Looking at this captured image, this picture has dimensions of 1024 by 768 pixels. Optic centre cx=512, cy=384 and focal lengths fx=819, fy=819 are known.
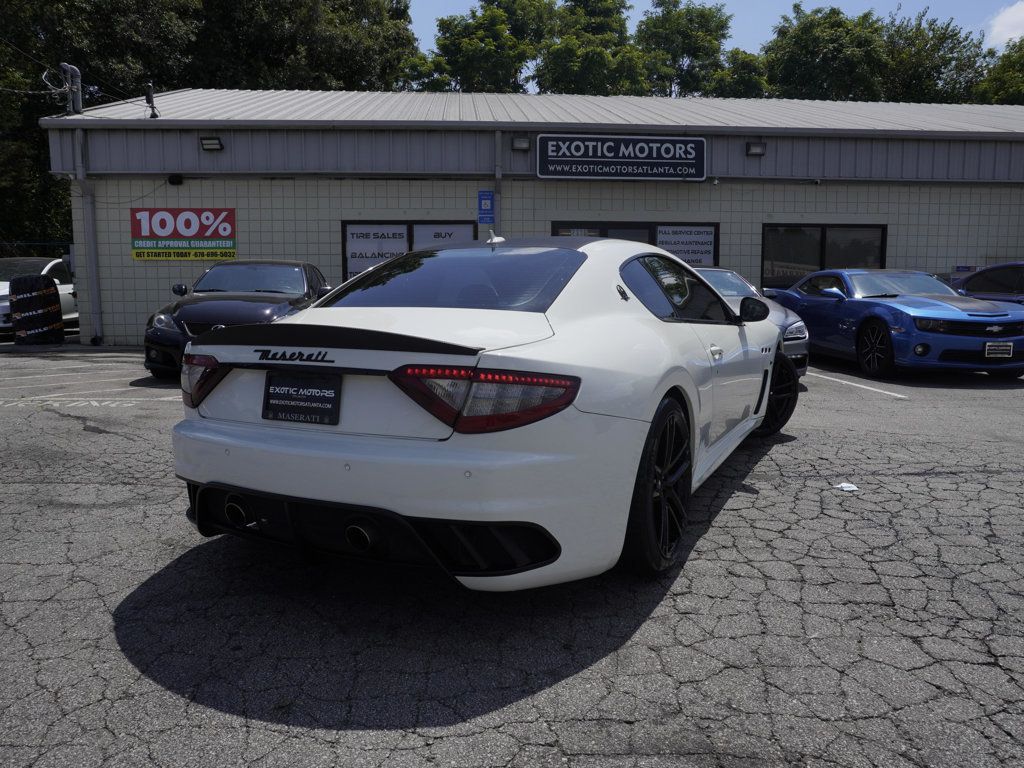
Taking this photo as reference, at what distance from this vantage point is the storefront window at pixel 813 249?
49.0ft

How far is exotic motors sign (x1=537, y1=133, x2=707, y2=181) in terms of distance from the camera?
13.7m

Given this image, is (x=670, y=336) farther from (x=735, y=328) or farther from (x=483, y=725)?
(x=483, y=725)

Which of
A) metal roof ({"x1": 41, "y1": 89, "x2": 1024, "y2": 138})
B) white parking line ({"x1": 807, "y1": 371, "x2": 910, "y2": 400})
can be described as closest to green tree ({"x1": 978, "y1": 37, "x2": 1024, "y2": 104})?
metal roof ({"x1": 41, "y1": 89, "x2": 1024, "y2": 138})

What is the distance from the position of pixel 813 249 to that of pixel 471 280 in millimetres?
13084

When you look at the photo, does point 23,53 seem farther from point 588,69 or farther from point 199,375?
point 199,375

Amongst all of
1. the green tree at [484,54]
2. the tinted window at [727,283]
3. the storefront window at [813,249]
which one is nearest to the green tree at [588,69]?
the green tree at [484,54]

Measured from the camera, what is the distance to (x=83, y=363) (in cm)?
1120

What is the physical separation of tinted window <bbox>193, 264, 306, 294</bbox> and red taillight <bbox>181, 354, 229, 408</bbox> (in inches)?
253

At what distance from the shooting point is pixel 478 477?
2580mm

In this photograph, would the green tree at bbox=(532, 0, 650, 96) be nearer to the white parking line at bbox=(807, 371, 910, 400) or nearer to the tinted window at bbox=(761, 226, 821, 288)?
the tinted window at bbox=(761, 226, 821, 288)

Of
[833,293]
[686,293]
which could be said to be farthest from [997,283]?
[686,293]

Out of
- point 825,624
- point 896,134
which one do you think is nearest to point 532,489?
point 825,624

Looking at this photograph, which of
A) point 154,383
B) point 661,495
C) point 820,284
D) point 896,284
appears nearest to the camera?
point 661,495

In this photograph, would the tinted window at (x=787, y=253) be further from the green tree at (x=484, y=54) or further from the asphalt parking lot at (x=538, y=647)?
the green tree at (x=484, y=54)
